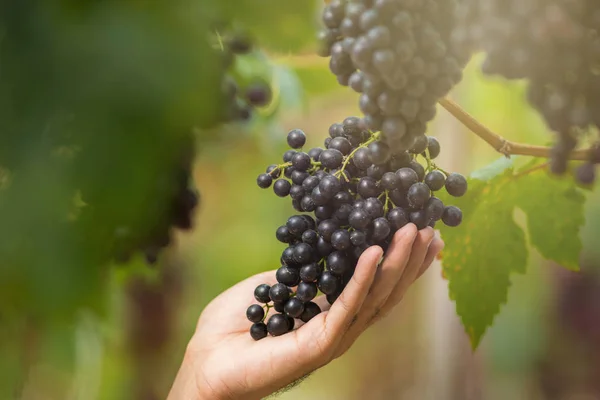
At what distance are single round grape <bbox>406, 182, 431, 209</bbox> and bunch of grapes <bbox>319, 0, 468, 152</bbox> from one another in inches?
3.5

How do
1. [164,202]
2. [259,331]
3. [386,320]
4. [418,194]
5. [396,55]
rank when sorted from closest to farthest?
[164,202]
[396,55]
[418,194]
[259,331]
[386,320]

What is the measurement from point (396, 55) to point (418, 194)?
155 mm

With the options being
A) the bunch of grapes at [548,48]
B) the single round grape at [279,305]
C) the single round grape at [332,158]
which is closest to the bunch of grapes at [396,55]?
the bunch of grapes at [548,48]

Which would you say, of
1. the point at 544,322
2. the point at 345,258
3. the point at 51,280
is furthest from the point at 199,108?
the point at 544,322

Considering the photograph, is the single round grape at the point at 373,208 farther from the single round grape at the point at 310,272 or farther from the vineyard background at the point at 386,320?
the vineyard background at the point at 386,320

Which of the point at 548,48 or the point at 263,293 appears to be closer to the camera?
the point at 548,48

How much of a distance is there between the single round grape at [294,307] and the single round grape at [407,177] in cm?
15

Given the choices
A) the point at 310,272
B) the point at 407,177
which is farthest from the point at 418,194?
the point at 310,272

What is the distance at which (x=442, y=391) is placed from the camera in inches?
35.4

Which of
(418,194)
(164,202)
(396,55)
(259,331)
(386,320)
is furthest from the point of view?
(386,320)

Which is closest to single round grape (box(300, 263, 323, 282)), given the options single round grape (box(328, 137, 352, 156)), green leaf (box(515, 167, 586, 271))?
single round grape (box(328, 137, 352, 156))

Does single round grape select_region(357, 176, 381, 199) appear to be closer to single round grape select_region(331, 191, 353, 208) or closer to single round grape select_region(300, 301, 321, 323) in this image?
single round grape select_region(331, 191, 353, 208)

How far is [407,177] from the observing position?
1.58ft

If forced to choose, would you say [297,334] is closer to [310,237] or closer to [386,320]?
[310,237]
